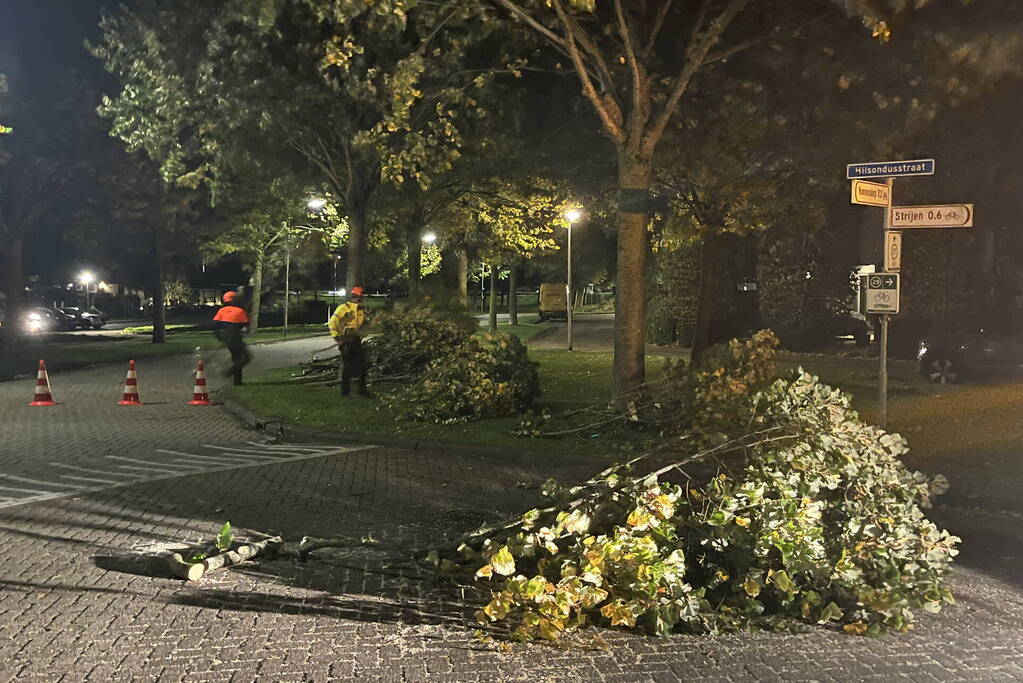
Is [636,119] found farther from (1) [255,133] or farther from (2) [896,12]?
(1) [255,133]

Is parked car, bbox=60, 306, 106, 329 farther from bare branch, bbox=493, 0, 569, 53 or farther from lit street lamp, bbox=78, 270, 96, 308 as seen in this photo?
bare branch, bbox=493, 0, 569, 53

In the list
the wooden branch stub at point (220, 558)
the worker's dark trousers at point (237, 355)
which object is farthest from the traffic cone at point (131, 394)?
the wooden branch stub at point (220, 558)

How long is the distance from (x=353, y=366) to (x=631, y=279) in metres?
5.59

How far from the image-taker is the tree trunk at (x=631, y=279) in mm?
11695

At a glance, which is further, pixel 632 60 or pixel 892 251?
pixel 632 60

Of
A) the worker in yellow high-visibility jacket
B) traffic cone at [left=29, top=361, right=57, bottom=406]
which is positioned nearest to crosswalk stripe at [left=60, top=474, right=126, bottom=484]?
A: the worker in yellow high-visibility jacket

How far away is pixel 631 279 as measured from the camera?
465 inches

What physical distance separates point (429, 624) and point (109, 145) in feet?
86.5

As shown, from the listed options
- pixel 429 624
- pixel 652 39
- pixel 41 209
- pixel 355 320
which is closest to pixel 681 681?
pixel 429 624

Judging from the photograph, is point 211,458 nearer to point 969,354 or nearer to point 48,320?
point 969,354

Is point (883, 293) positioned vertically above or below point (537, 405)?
above

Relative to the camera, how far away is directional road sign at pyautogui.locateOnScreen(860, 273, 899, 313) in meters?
10.5

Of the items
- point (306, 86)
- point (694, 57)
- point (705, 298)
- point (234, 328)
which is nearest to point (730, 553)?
point (694, 57)

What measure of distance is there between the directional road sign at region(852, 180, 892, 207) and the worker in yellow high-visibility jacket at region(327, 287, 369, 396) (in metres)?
7.90
